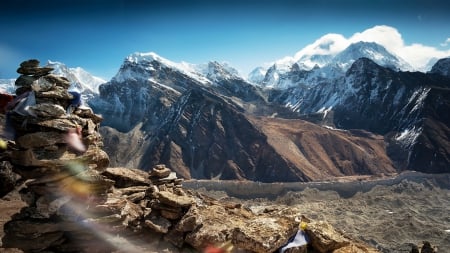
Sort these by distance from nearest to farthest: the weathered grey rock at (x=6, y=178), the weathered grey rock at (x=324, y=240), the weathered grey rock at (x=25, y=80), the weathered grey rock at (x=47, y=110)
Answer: the weathered grey rock at (x=324, y=240)
the weathered grey rock at (x=47, y=110)
the weathered grey rock at (x=25, y=80)
the weathered grey rock at (x=6, y=178)

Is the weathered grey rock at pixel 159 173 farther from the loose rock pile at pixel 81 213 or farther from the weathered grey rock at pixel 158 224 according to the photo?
the weathered grey rock at pixel 158 224

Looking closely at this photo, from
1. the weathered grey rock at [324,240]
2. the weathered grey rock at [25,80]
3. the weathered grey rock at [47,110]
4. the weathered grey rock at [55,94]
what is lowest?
the weathered grey rock at [324,240]

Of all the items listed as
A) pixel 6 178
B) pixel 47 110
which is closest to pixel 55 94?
pixel 47 110

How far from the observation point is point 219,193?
167875 mm

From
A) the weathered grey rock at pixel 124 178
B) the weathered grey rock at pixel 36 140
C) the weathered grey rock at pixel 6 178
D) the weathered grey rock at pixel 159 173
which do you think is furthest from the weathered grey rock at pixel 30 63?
the weathered grey rock at pixel 159 173

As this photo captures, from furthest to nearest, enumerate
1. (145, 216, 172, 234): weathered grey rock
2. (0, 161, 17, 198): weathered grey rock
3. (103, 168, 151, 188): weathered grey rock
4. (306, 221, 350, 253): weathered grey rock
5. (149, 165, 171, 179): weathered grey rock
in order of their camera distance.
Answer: (149, 165, 171, 179): weathered grey rock < (103, 168, 151, 188): weathered grey rock < (0, 161, 17, 198): weathered grey rock < (145, 216, 172, 234): weathered grey rock < (306, 221, 350, 253): weathered grey rock

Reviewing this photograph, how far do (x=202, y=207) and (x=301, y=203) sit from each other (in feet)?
420

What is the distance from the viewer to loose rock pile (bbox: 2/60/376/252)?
15.8 m

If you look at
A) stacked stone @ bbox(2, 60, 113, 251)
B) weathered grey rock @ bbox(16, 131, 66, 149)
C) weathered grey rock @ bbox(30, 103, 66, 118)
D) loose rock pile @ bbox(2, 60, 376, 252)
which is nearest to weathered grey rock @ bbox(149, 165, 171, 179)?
loose rock pile @ bbox(2, 60, 376, 252)

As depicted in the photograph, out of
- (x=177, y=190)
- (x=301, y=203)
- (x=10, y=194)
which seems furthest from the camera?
(x=301, y=203)

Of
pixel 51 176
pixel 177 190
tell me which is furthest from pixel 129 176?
pixel 51 176

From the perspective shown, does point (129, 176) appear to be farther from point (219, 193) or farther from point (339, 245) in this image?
point (219, 193)

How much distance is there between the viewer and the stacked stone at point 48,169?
15703 millimetres

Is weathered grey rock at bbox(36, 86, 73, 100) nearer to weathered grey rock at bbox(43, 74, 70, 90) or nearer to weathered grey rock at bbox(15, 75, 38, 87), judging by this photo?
weathered grey rock at bbox(43, 74, 70, 90)
